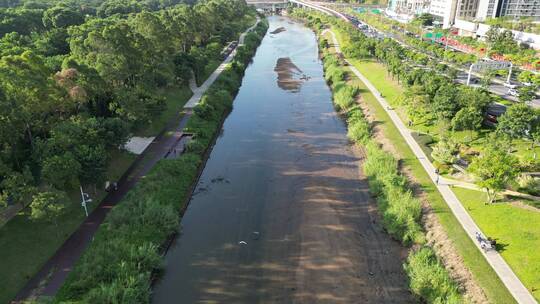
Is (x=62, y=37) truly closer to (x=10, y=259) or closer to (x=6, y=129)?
(x=6, y=129)

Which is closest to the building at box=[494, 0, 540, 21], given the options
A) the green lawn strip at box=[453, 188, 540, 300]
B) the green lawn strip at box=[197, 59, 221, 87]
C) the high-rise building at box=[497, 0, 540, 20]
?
the high-rise building at box=[497, 0, 540, 20]

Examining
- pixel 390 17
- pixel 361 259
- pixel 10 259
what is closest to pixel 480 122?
pixel 361 259

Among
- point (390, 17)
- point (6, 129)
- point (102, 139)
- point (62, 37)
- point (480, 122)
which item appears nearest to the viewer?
point (6, 129)

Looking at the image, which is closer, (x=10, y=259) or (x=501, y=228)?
(x=10, y=259)

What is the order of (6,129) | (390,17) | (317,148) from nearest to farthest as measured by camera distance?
1. (6,129)
2. (317,148)
3. (390,17)

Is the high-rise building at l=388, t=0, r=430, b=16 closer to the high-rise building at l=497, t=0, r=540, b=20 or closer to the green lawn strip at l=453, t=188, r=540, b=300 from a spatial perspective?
the high-rise building at l=497, t=0, r=540, b=20

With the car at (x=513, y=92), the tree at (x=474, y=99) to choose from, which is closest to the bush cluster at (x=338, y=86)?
the tree at (x=474, y=99)

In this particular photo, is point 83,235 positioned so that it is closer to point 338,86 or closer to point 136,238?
point 136,238

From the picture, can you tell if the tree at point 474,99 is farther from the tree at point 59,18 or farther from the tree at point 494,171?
the tree at point 59,18
